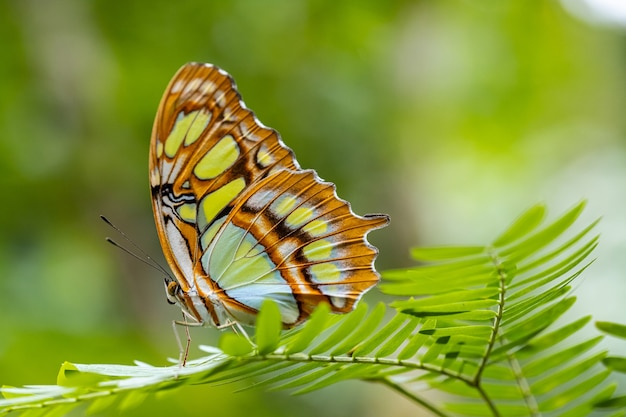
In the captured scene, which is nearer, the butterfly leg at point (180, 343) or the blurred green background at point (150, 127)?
the butterfly leg at point (180, 343)

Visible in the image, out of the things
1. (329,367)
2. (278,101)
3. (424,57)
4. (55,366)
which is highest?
(424,57)

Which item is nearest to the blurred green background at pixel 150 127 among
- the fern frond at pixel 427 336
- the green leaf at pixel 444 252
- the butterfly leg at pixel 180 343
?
the butterfly leg at pixel 180 343

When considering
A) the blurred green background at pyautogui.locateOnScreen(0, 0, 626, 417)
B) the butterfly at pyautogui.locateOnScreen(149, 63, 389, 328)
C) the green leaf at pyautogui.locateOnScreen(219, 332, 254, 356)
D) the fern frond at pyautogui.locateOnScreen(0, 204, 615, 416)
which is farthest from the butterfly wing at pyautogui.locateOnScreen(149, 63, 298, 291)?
the blurred green background at pyautogui.locateOnScreen(0, 0, 626, 417)

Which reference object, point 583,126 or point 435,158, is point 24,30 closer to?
point 435,158

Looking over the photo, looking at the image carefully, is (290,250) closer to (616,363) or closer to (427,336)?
(427,336)

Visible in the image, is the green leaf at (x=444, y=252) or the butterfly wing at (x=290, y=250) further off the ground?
the butterfly wing at (x=290, y=250)

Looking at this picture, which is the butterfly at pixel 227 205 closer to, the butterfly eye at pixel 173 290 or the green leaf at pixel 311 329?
the butterfly eye at pixel 173 290

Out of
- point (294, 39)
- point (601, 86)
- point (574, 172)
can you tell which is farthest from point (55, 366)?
point (601, 86)
